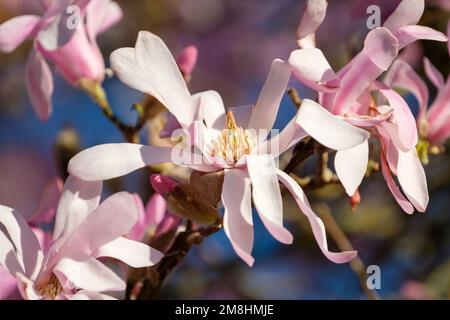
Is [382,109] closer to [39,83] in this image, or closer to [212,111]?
[212,111]

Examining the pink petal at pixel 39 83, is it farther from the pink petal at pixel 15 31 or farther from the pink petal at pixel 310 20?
the pink petal at pixel 310 20

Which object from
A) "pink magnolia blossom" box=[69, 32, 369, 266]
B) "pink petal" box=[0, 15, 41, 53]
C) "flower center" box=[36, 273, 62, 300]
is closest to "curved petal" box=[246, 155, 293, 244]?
"pink magnolia blossom" box=[69, 32, 369, 266]

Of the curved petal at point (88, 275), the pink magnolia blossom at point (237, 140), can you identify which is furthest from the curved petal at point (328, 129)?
the curved petal at point (88, 275)

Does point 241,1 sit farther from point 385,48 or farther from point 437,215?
point 385,48

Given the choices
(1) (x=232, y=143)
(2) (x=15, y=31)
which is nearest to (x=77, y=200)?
(1) (x=232, y=143)

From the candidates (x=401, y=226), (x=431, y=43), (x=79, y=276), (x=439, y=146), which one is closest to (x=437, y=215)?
(x=401, y=226)

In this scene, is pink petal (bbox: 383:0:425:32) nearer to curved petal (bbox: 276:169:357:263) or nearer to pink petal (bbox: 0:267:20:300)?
curved petal (bbox: 276:169:357:263)

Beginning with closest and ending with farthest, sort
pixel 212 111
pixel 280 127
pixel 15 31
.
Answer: pixel 212 111 → pixel 15 31 → pixel 280 127
